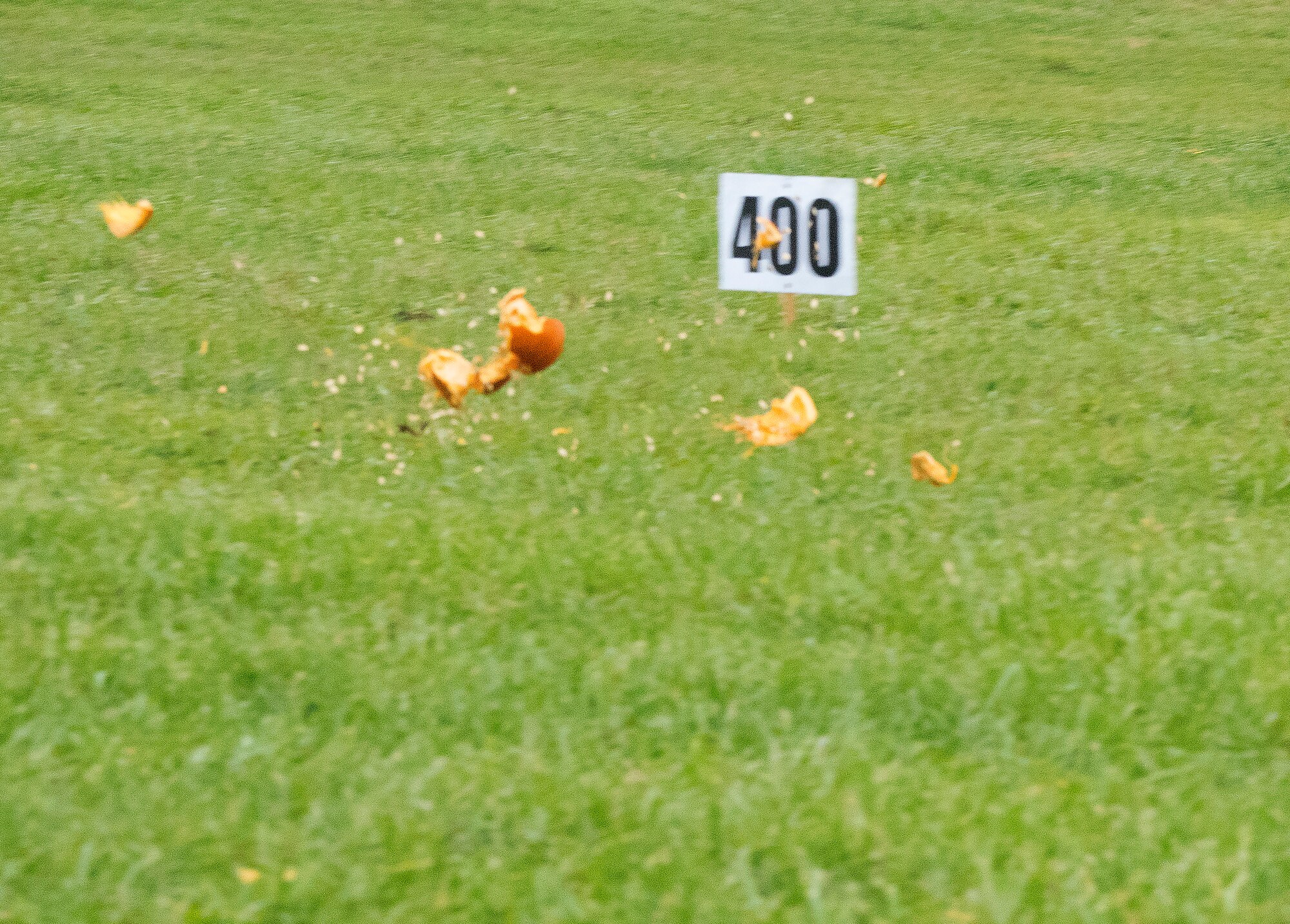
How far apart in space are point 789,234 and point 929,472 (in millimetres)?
1444

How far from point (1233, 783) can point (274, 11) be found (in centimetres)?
1736

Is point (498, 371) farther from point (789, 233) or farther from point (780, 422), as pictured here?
point (789, 233)

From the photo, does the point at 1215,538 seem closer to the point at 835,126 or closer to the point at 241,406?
the point at 241,406

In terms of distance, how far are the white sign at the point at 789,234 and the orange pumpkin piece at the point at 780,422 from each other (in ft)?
1.71

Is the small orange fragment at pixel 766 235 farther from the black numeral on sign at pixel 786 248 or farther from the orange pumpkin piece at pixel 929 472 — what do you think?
the orange pumpkin piece at pixel 929 472

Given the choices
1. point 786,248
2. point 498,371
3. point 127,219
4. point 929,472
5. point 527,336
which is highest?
point 786,248

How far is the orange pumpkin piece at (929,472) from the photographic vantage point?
6598 millimetres

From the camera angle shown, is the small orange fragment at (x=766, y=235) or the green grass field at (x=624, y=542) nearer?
the green grass field at (x=624, y=542)

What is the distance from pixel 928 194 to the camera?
12.0m

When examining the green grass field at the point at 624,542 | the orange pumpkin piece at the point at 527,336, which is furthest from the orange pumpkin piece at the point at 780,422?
the orange pumpkin piece at the point at 527,336

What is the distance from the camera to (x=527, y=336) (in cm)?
760

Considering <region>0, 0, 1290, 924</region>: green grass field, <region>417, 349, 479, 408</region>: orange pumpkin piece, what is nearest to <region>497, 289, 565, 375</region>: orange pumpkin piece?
<region>0, 0, 1290, 924</region>: green grass field

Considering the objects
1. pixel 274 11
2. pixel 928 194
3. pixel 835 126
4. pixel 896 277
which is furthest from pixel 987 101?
pixel 274 11

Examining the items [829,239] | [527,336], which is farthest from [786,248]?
[527,336]
